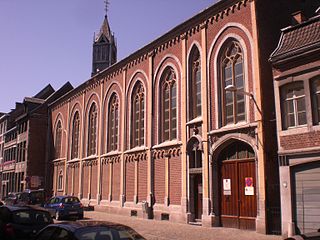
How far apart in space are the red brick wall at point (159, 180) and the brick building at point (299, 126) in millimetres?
10194

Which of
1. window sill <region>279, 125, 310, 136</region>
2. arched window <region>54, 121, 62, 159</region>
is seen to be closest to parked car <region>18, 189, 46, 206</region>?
arched window <region>54, 121, 62, 159</region>

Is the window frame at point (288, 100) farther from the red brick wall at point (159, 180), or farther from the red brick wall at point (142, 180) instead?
the red brick wall at point (142, 180)

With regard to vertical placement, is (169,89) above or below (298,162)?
above

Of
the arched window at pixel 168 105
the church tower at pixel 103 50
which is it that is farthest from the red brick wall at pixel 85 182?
the church tower at pixel 103 50

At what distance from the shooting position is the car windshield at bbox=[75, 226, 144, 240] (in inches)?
271

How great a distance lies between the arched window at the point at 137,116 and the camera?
27939 millimetres

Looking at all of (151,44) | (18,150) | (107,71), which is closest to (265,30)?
(151,44)

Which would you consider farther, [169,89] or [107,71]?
[107,71]

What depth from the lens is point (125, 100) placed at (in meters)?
30.2

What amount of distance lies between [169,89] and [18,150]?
120ft

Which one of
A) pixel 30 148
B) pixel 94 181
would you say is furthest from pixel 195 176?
pixel 30 148

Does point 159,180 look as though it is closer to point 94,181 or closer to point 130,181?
point 130,181

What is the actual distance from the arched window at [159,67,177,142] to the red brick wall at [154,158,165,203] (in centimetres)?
159

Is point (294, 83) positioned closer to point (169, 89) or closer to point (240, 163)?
point (240, 163)
